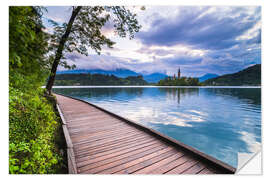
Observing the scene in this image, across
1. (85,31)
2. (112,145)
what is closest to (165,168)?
(112,145)

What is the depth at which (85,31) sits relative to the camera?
7051 millimetres

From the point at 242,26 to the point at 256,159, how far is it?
3.83 m

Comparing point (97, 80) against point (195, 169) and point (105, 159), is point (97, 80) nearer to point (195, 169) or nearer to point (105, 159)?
point (105, 159)

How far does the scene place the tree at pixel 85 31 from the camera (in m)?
5.47

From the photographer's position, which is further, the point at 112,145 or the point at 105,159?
the point at 112,145

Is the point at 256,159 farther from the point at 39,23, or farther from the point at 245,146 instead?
the point at 39,23

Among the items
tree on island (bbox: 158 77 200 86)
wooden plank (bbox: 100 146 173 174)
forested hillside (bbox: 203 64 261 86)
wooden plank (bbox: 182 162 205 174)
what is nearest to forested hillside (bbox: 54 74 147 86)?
tree on island (bbox: 158 77 200 86)

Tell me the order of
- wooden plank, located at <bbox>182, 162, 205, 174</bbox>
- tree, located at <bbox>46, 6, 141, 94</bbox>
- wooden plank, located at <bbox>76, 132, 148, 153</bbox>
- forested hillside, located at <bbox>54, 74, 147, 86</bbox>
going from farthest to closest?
forested hillside, located at <bbox>54, 74, 147, 86</bbox> → tree, located at <bbox>46, 6, 141, 94</bbox> → wooden plank, located at <bbox>76, 132, 148, 153</bbox> → wooden plank, located at <bbox>182, 162, 205, 174</bbox>

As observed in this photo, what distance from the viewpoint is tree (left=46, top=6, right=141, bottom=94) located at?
5475 millimetres

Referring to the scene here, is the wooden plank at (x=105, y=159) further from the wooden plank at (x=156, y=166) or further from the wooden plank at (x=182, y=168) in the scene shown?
the wooden plank at (x=182, y=168)

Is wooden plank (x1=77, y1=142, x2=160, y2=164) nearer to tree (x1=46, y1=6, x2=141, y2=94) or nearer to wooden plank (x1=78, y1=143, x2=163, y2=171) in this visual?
wooden plank (x1=78, y1=143, x2=163, y2=171)

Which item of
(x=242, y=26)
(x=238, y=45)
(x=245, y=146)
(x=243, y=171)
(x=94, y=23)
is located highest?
(x=94, y=23)
